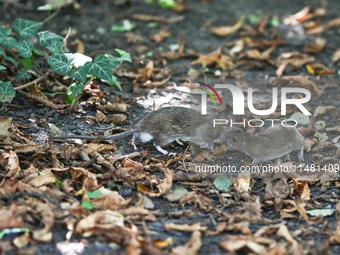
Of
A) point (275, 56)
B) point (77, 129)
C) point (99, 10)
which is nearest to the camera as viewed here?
point (77, 129)

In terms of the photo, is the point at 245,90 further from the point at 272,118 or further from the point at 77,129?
the point at 77,129

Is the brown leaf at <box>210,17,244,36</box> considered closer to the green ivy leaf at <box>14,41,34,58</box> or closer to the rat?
the rat

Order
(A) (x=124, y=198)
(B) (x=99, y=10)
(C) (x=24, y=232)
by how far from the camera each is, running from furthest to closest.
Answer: (B) (x=99, y=10)
(A) (x=124, y=198)
(C) (x=24, y=232)

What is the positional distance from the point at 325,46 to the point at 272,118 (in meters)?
3.15

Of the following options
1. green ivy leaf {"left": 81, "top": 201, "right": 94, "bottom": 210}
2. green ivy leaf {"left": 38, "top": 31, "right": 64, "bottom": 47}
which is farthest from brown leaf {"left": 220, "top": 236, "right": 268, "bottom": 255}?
green ivy leaf {"left": 38, "top": 31, "right": 64, "bottom": 47}

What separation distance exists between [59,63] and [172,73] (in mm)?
2406

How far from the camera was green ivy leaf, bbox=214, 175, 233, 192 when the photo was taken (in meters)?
4.08

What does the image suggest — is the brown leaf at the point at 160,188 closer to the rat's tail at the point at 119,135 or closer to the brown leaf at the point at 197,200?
the brown leaf at the point at 197,200

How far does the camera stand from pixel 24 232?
10.3ft

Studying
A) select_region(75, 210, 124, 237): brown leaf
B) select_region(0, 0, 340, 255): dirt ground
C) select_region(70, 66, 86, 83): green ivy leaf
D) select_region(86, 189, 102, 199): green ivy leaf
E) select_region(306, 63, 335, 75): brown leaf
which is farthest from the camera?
select_region(306, 63, 335, 75): brown leaf

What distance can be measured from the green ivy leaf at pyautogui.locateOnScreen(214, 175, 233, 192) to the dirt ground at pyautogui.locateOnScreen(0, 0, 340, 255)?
0.32 ft

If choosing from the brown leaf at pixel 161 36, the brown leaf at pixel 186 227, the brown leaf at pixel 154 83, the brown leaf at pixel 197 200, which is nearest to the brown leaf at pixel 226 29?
the brown leaf at pixel 161 36

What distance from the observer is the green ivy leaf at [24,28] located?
5.29 metres

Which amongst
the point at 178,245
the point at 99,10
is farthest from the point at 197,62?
the point at 178,245
